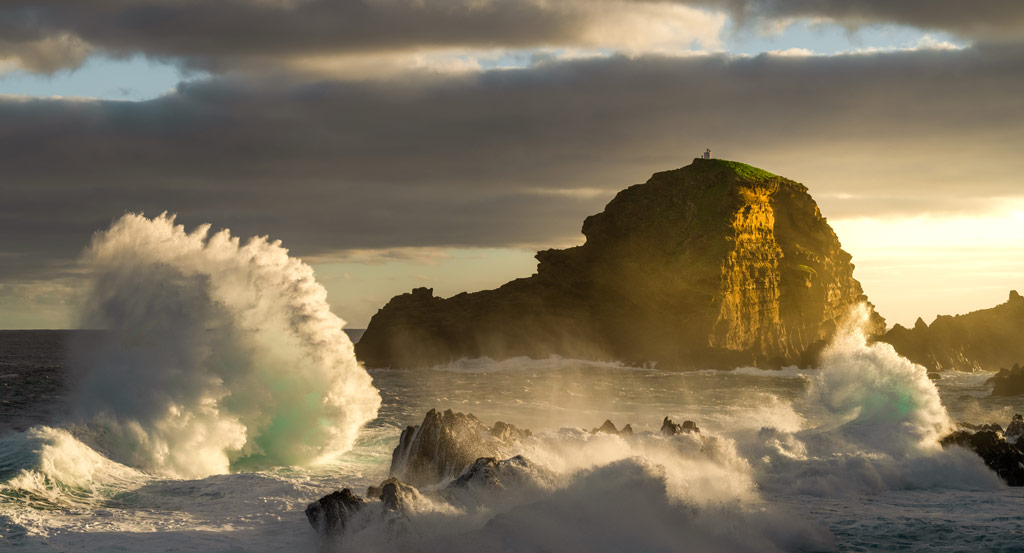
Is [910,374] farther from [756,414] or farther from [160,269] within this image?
[160,269]

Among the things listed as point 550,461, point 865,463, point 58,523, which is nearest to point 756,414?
point 865,463

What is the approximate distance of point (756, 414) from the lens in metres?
36.2

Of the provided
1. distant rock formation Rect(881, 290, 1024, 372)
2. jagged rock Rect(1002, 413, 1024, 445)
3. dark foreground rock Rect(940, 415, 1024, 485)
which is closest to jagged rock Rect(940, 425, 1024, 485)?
dark foreground rock Rect(940, 415, 1024, 485)

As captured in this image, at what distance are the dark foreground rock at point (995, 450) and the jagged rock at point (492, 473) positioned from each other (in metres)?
12.4

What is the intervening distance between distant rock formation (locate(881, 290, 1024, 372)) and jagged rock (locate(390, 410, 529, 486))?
67.3 meters

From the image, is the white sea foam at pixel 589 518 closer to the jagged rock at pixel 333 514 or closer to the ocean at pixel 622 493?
the ocean at pixel 622 493

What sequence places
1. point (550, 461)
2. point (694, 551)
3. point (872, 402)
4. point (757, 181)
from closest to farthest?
point (694, 551) → point (550, 461) → point (872, 402) → point (757, 181)

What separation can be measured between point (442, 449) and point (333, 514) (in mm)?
4585

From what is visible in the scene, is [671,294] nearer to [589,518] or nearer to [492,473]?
[492,473]

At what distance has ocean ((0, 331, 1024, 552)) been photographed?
1412 centimetres

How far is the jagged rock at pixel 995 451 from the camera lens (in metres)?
21.1

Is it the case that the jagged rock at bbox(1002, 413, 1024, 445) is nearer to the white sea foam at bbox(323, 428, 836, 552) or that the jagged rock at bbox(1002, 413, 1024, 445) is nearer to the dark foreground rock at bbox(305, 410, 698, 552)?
the white sea foam at bbox(323, 428, 836, 552)

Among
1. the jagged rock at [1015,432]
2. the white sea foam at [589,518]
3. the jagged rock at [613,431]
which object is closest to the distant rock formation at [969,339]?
the jagged rock at [1015,432]

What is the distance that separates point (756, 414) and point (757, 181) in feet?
187
